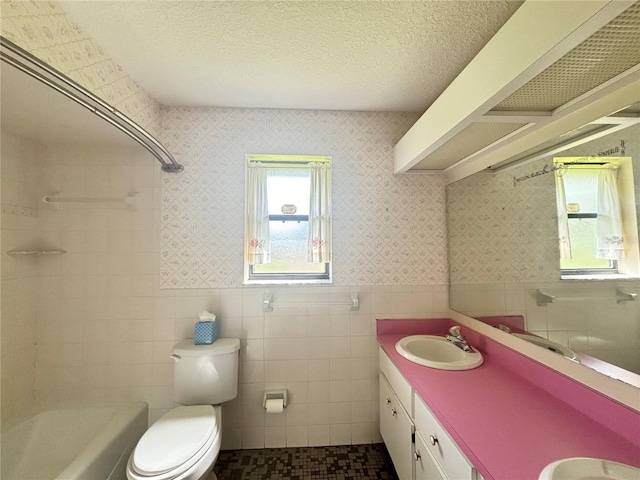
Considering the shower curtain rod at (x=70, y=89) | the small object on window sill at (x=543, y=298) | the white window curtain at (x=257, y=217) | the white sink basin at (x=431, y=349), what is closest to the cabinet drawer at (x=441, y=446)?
the white sink basin at (x=431, y=349)

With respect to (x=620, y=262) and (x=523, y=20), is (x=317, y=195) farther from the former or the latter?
(x=620, y=262)

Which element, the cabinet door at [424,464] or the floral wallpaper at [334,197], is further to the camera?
the floral wallpaper at [334,197]

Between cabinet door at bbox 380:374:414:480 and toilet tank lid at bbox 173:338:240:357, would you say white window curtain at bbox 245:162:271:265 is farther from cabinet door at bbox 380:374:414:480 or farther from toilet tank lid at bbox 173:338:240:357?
cabinet door at bbox 380:374:414:480

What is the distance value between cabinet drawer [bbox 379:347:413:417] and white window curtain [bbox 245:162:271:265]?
1.05m

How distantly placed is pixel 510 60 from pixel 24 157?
1.99 meters

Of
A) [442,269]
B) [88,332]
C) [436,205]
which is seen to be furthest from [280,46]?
[88,332]

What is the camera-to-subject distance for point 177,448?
117 cm

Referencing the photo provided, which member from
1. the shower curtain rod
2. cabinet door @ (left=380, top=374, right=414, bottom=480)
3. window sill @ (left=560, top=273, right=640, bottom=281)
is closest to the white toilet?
cabinet door @ (left=380, top=374, right=414, bottom=480)

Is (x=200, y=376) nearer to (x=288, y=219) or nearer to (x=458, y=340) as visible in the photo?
(x=288, y=219)

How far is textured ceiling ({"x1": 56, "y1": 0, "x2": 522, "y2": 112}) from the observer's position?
1.05 m

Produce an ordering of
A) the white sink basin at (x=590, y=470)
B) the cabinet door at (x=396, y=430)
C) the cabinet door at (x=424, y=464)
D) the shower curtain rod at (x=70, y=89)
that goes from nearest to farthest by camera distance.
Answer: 1. the white sink basin at (x=590, y=470)
2. the shower curtain rod at (x=70, y=89)
3. the cabinet door at (x=424, y=464)
4. the cabinet door at (x=396, y=430)

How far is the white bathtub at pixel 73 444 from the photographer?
1153 mm

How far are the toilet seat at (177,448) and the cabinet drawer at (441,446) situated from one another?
3.36ft

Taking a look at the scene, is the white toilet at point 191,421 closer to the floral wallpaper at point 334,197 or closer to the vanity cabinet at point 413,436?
the floral wallpaper at point 334,197
